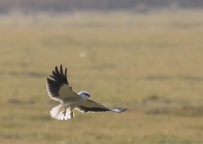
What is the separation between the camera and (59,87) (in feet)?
21.5

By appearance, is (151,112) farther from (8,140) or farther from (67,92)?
(67,92)

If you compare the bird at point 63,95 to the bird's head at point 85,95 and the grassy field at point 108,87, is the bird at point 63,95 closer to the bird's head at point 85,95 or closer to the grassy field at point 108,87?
the bird's head at point 85,95

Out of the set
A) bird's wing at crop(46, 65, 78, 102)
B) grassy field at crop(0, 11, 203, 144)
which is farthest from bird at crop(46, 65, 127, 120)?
grassy field at crop(0, 11, 203, 144)

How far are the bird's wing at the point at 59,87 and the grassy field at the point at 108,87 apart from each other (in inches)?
216

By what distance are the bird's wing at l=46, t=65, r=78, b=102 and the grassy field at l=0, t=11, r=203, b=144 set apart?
548cm

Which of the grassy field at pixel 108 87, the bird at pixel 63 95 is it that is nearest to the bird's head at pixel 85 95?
the bird at pixel 63 95

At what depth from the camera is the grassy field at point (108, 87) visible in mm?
12961

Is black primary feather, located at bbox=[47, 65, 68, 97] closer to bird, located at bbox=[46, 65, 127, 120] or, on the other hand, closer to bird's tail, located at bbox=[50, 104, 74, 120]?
bird, located at bbox=[46, 65, 127, 120]

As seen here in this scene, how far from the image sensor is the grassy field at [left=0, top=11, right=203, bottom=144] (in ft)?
42.5

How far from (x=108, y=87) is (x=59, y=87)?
484 inches

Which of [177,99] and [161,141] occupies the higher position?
[177,99]

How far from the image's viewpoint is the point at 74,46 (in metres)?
33.1

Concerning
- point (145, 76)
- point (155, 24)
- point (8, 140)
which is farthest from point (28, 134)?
point (155, 24)

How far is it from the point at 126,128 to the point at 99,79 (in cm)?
695
